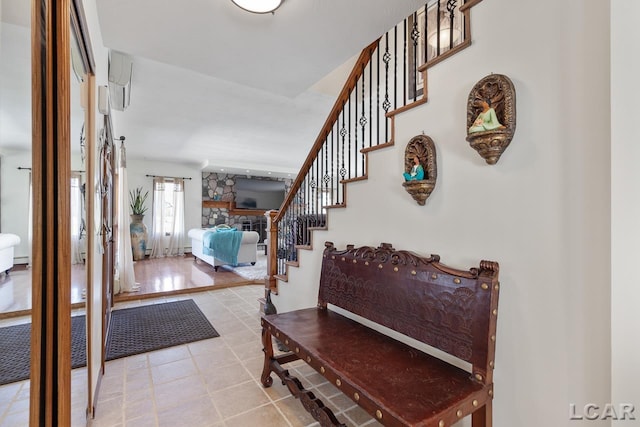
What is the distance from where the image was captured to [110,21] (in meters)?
1.98

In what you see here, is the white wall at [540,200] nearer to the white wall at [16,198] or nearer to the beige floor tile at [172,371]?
the white wall at [16,198]

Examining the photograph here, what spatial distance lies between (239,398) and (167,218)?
23.5 feet

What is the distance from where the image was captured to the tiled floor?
1.75 metres

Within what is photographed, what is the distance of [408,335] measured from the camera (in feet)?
5.20

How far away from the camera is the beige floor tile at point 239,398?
1851 millimetres

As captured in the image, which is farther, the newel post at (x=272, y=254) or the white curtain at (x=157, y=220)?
the white curtain at (x=157, y=220)

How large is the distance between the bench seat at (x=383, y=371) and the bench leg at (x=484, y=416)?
7cm

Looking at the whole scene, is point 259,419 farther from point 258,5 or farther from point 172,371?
point 258,5

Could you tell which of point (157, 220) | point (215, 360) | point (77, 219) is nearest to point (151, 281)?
point (215, 360)

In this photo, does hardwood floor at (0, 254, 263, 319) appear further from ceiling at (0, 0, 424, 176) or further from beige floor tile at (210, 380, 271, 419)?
beige floor tile at (210, 380, 271, 419)

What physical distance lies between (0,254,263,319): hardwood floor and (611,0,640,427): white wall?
1.73 meters

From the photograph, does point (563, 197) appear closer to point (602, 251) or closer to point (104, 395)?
point (602, 251)

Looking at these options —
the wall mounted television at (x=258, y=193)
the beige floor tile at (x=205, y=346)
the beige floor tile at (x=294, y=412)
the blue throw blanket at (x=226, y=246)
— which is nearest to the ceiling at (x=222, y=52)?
the beige floor tile at (x=294, y=412)

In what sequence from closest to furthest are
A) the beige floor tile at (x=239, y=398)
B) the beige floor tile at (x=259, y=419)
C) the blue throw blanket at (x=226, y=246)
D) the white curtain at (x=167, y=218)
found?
the beige floor tile at (x=259, y=419), the beige floor tile at (x=239, y=398), the blue throw blanket at (x=226, y=246), the white curtain at (x=167, y=218)
